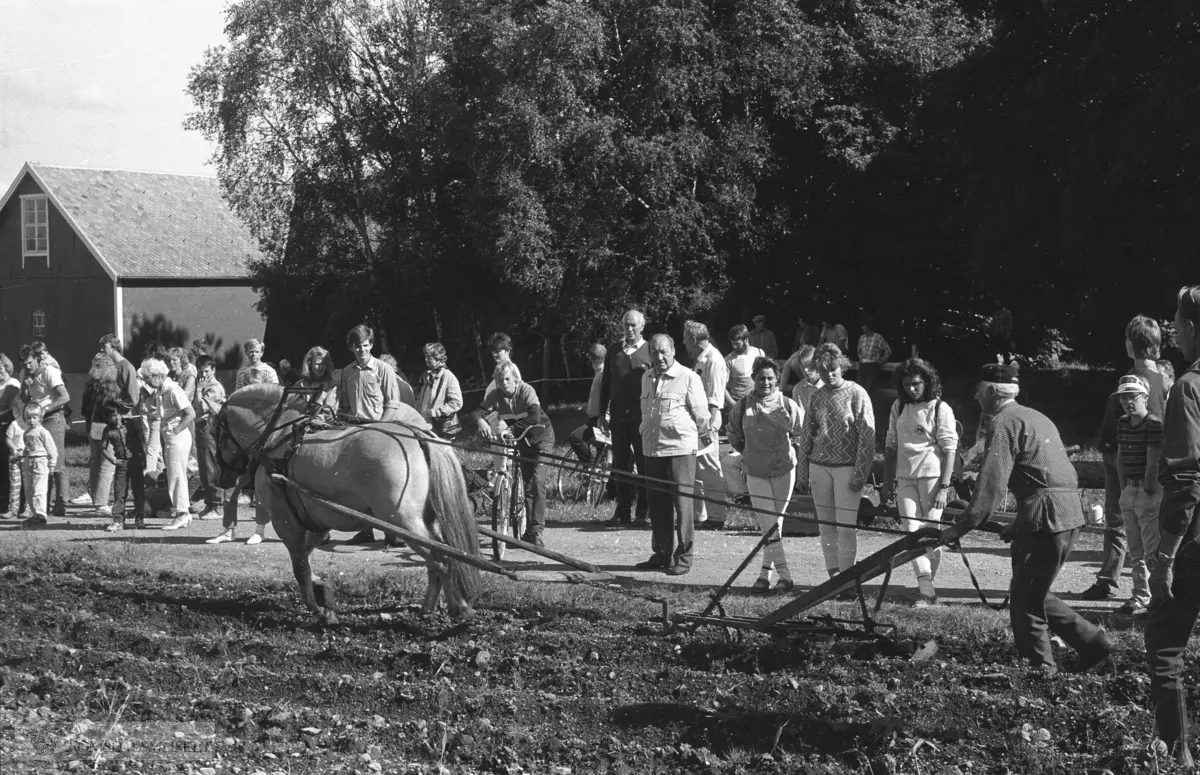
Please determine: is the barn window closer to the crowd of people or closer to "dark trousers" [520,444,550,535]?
the crowd of people

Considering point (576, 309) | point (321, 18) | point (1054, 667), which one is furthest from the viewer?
point (321, 18)

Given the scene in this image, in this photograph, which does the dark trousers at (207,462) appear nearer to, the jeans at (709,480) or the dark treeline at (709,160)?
the jeans at (709,480)

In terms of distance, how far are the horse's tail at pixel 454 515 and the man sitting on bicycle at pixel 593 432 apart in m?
4.27

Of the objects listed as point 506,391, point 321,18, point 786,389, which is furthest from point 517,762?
point 321,18

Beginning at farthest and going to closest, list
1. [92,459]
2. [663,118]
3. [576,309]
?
[576,309], [663,118], [92,459]

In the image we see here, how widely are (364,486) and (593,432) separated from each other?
17.8 feet

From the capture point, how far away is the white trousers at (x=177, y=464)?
12.8 metres

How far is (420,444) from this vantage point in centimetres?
827

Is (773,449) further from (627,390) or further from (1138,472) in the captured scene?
(627,390)

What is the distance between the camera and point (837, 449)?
28.4 ft

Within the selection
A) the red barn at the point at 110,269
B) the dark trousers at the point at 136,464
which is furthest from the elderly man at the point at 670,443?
the red barn at the point at 110,269

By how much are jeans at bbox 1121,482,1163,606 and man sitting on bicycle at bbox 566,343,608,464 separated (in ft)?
17.8

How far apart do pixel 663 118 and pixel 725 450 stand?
11.7m

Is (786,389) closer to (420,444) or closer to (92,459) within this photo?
(92,459)
